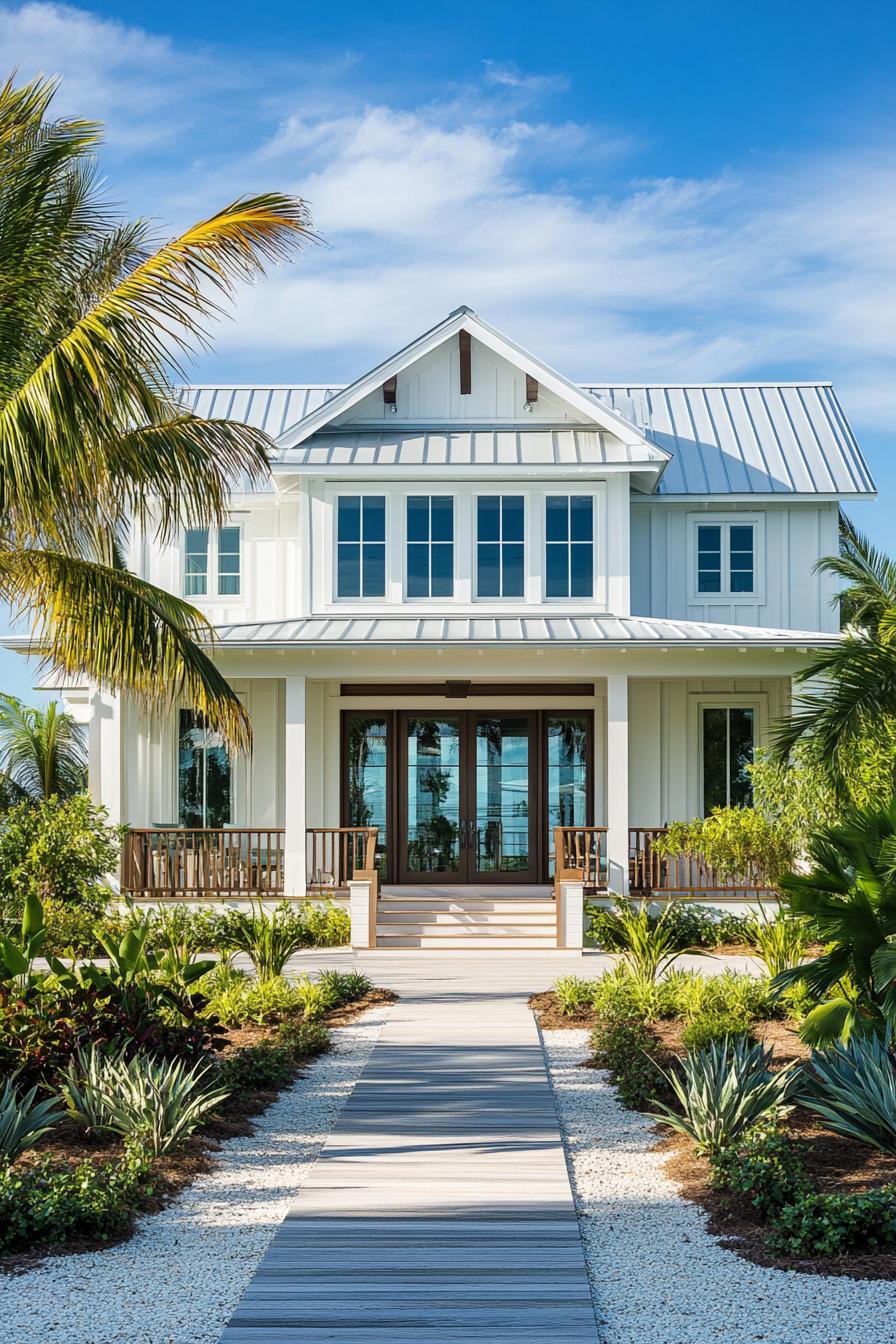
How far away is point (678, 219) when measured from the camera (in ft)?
75.3

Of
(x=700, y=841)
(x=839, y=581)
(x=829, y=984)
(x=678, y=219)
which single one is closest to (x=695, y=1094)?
(x=829, y=984)

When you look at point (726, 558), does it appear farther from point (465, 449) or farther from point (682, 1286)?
point (682, 1286)

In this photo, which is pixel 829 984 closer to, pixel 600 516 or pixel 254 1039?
pixel 254 1039

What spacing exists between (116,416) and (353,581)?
1004 centimetres

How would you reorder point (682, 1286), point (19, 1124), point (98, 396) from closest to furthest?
point (682, 1286)
point (19, 1124)
point (98, 396)

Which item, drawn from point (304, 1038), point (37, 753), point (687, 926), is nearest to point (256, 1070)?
point (304, 1038)

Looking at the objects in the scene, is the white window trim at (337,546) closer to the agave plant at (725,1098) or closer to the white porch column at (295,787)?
the white porch column at (295,787)

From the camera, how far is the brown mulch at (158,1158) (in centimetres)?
577

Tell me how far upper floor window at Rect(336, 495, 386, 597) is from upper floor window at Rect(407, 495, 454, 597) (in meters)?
0.40

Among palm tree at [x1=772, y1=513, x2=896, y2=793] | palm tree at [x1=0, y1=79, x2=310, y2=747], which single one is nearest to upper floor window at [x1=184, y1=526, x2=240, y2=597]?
palm tree at [x1=0, y1=79, x2=310, y2=747]

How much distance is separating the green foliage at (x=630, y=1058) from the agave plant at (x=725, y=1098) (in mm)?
463

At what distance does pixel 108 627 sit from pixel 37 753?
18.7 m

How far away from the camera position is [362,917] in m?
16.2

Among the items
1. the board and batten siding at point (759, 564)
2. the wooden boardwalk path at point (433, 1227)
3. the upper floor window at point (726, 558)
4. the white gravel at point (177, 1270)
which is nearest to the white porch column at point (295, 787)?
the board and batten siding at point (759, 564)
